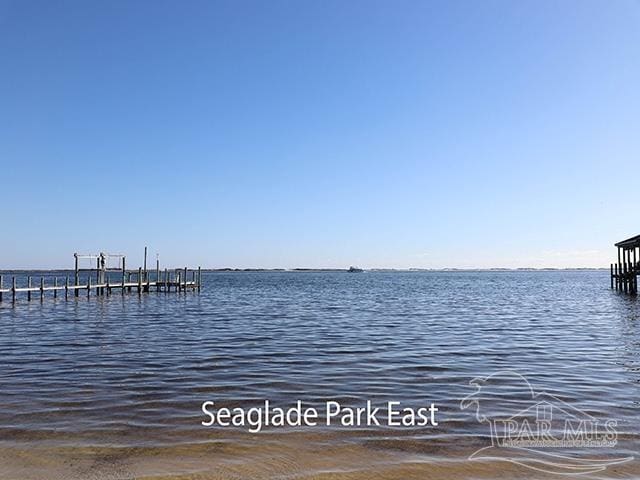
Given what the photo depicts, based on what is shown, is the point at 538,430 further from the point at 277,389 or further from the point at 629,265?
the point at 629,265

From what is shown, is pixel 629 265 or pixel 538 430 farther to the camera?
pixel 629 265

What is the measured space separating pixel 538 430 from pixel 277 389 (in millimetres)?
4806

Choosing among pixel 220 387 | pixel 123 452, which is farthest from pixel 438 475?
pixel 220 387

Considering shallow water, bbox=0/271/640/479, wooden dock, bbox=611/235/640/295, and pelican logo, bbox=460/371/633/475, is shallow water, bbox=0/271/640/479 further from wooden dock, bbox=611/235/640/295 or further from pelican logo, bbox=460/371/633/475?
wooden dock, bbox=611/235/640/295

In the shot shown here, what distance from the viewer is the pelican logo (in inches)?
254

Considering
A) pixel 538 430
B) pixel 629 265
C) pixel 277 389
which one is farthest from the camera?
pixel 629 265

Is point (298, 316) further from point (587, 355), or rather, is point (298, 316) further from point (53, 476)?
point (53, 476)

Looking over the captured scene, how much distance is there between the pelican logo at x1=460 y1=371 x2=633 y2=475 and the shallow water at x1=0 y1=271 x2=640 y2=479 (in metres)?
0.17

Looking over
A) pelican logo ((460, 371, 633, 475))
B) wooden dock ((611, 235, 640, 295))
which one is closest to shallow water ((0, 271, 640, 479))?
pelican logo ((460, 371, 633, 475))

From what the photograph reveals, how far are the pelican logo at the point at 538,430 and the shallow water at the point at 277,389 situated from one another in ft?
0.56

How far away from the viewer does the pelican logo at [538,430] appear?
6.46 meters

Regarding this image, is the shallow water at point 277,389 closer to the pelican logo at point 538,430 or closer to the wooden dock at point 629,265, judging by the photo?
the pelican logo at point 538,430

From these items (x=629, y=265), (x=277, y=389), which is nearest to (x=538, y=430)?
(x=277, y=389)

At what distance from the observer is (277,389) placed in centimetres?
1036
